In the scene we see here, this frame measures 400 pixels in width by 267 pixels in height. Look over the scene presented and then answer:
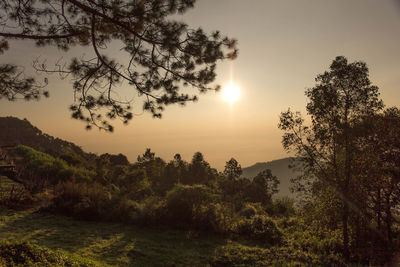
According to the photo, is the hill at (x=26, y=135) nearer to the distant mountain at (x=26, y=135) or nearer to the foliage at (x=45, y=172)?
the distant mountain at (x=26, y=135)

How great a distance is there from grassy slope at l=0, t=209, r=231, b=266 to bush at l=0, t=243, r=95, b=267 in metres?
1.75

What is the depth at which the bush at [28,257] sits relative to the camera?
5.09 metres

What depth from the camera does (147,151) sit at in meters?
39.8

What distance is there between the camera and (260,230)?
13062mm

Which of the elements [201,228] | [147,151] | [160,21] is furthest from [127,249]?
→ [147,151]

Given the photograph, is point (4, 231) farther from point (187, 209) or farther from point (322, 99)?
point (322, 99)

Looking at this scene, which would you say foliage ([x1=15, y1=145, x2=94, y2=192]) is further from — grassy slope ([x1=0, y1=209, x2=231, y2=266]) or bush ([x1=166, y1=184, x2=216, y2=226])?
bush ([x1=166, y1=184, x2=216, y2=226])

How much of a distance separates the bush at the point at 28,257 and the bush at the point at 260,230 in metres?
9.23

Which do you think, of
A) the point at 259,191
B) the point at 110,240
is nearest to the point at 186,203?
the point at 110,240

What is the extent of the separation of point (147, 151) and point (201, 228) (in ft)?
93.5

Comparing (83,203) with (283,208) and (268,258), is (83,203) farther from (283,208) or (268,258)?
(283,208)

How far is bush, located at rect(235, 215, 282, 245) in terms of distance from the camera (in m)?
12.4

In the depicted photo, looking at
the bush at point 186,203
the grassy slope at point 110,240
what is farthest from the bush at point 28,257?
the bush at point 186,203

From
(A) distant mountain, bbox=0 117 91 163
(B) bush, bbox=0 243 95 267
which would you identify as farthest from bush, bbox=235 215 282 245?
(A) distant mountain, bbox=0 117 91 163
